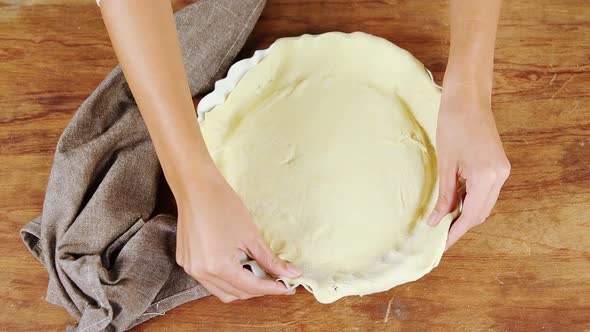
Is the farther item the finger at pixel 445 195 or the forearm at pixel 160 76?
the finger at pixel 445 195

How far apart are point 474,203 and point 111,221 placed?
53 centimetres

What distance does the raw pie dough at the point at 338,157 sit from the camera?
0.82 meters

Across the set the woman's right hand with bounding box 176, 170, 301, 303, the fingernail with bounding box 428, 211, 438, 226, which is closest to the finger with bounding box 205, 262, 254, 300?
the woman's right hand with bounding box 176, 170, 301, 303

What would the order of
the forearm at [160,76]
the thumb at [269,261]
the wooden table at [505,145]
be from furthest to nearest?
1. the wooden table at [505,145]
2. the thumb at [269,261]
3. the forearm at [160,76]

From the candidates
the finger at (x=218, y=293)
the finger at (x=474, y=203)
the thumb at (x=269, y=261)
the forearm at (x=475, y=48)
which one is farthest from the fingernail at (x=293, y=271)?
the forearm at (x=475, y=48)

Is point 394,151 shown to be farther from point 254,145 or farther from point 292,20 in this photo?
point 292,20

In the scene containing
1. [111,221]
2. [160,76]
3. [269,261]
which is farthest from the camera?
[111,221]

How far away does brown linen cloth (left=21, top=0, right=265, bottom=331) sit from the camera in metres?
0.85

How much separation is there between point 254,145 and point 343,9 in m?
0.35

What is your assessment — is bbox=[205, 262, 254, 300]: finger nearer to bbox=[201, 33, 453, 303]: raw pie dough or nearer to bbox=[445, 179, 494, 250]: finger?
bbox=[201, 33, 453, 303]: raw pie dough

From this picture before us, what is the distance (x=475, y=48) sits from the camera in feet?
2.61

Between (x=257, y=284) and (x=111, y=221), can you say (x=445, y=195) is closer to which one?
(x=257, y=284)

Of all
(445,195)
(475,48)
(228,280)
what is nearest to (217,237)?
(228,280)

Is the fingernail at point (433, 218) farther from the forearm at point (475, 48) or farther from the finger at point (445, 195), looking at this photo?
the forearm at point (475, 48)
